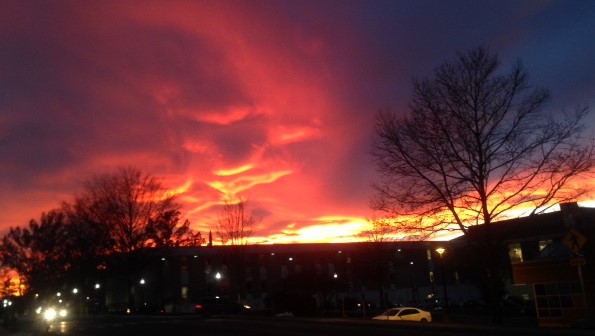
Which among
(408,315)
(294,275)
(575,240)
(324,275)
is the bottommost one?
(408,315)

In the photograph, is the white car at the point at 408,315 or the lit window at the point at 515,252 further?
the lit window at the point at 515,252

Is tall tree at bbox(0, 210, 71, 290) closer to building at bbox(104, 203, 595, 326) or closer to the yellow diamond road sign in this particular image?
building at bbox(104, 203, 595, 326)

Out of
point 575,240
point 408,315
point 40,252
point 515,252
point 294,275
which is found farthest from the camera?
point 40,252

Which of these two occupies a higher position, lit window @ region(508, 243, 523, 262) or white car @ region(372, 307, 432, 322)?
lit window @ region(508, 243, 523, 262)

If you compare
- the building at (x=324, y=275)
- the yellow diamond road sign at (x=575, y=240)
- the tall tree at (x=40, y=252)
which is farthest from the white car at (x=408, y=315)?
the tall tree at (x=40, y=252)

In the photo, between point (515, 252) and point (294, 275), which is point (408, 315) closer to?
point (294, 275)

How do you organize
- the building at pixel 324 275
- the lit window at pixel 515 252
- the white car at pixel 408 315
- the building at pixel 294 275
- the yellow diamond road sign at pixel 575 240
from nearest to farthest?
1. the yellow diamond road sign at pixel 575 240
2. the white car at pixel 408 315
3. the building at pixel 324 275
4. the building at pixel 294 275
5. the lit window at pixel 515 252

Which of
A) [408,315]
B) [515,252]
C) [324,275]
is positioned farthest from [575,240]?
[515,252]

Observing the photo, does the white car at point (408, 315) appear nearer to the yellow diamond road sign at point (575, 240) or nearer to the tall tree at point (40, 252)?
the yellow diamond road sign at point (575, 240)

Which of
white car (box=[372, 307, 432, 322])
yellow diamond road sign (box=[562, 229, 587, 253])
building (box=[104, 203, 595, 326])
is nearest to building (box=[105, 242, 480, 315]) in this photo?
building (box=[104, 203, 595, 326])

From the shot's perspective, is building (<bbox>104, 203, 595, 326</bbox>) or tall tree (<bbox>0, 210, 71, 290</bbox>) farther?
tall tree (<bbox>0, 210, 71, 290</bbox>)

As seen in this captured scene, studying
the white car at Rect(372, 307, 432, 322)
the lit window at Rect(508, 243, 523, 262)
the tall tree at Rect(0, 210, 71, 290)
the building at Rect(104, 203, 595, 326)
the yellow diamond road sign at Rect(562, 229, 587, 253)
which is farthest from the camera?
the tall tree at Rect(0, 210, 71, 290)

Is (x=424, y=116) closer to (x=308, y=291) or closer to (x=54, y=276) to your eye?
(x=308, y=291)

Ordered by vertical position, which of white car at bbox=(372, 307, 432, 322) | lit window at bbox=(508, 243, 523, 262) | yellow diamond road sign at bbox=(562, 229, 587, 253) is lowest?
white car at bbox=(372, 307, 432, 322)
